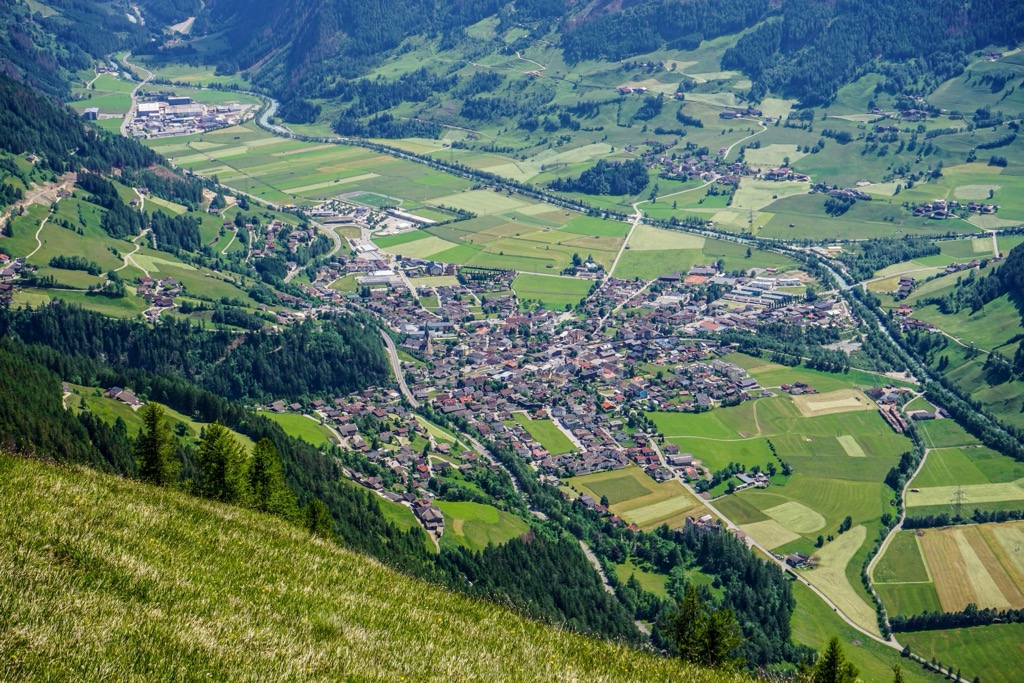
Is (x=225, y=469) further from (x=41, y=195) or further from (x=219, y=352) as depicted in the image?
(x=41, y=195)

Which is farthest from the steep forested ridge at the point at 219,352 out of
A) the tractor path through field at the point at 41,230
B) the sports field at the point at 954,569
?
the sports field at the point at 954,569

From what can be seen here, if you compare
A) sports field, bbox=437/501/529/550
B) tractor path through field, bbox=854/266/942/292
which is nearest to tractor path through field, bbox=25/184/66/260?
sports field, bbox=437/501/529/550

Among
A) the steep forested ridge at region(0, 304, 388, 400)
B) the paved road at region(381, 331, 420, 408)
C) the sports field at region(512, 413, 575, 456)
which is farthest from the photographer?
the paved road at region(381, 331, 420, 408)

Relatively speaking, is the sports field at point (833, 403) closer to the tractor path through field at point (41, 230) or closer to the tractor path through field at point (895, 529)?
the tractor path through field at point (895, 529)

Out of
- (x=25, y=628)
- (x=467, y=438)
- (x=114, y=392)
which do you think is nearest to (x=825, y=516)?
(x=467, y=438)

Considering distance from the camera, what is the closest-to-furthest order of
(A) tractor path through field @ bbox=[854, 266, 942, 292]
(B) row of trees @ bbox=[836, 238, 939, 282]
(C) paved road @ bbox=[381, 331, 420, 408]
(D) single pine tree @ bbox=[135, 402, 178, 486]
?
1. (D) single pine tree @ bbox=[135, 402, 178, 486]
2. (C) paved road @ bbox=[381, 331, 420, 408]
3. (A) tractor path through field @ bbox=[854, 266, 942, 292]
4. (B) row of trees @ bbox=[836, 238, 939, 282]

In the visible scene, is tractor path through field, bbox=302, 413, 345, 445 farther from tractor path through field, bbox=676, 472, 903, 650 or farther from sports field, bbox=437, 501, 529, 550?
tractor path through field, bbox=676, 472, 903, 650

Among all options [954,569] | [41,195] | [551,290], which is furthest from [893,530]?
[41,195]

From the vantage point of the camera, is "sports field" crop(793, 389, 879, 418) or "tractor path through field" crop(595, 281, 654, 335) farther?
"tractor path through field" crop(595, 281, 654, 335)
